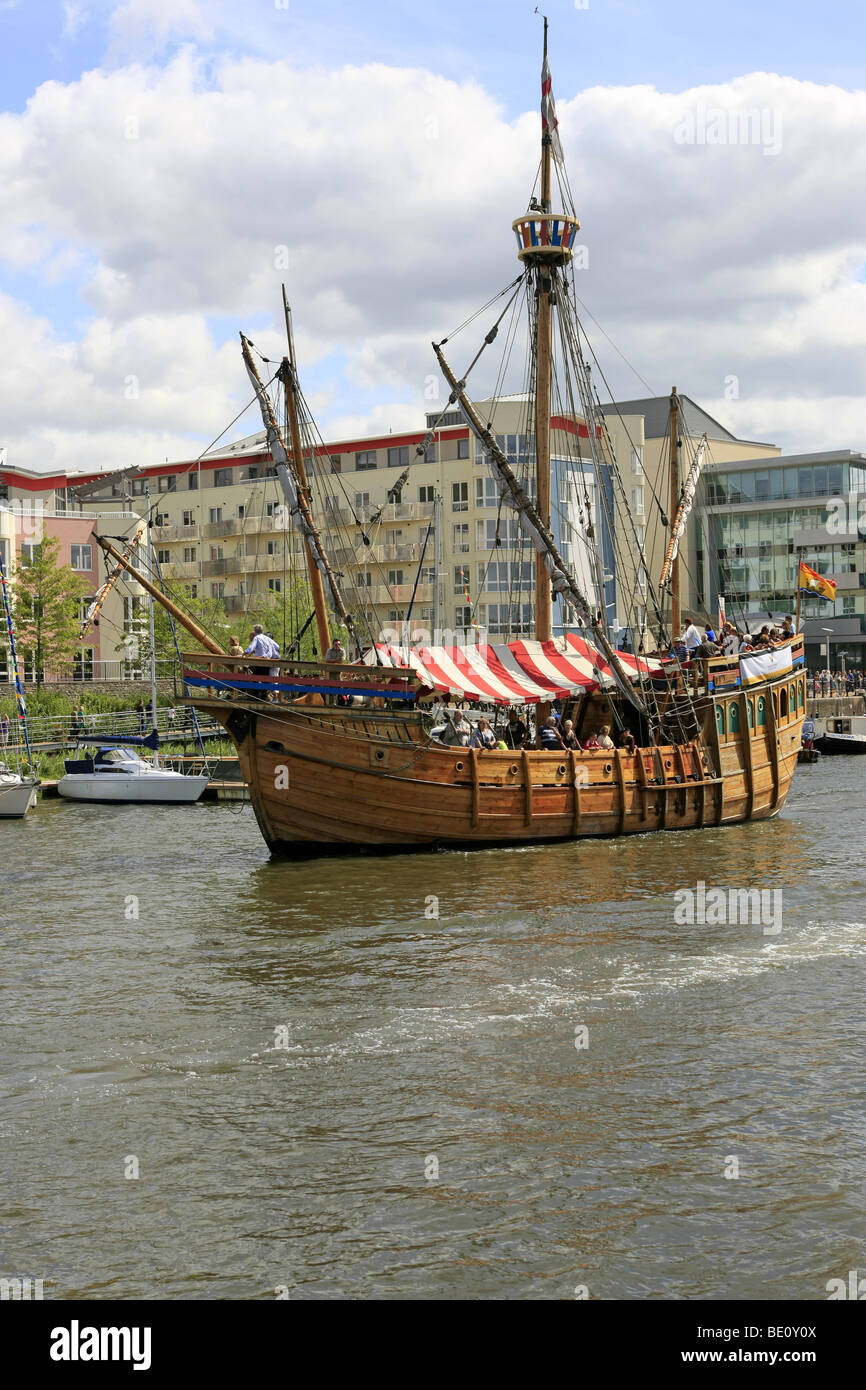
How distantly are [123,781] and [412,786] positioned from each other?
2443 cm

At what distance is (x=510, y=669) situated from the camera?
1499 inches

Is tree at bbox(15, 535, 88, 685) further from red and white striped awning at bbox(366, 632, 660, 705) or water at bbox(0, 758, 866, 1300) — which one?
water at bbox(0, 758, 866, 1300)

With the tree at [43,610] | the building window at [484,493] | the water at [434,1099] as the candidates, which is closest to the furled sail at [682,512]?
the water at [434,1099]

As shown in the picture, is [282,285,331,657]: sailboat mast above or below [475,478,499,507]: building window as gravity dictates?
below

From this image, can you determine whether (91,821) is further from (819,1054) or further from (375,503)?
(375,503)

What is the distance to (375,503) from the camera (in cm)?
10362

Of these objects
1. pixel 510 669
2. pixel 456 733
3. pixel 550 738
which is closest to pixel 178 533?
pixel 510 669

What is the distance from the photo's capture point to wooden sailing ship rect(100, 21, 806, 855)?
1321 inches

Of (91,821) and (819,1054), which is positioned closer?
(819,1054)

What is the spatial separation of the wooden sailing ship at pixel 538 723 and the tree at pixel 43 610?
41119 millimetres

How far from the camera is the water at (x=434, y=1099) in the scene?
1110 centimetres

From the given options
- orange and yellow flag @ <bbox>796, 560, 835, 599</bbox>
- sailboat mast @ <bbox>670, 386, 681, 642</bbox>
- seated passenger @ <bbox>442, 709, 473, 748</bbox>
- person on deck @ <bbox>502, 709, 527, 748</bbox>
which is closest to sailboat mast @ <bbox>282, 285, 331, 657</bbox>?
seated passenger @ <bbox>442, 709, 473, 748</bbox>
